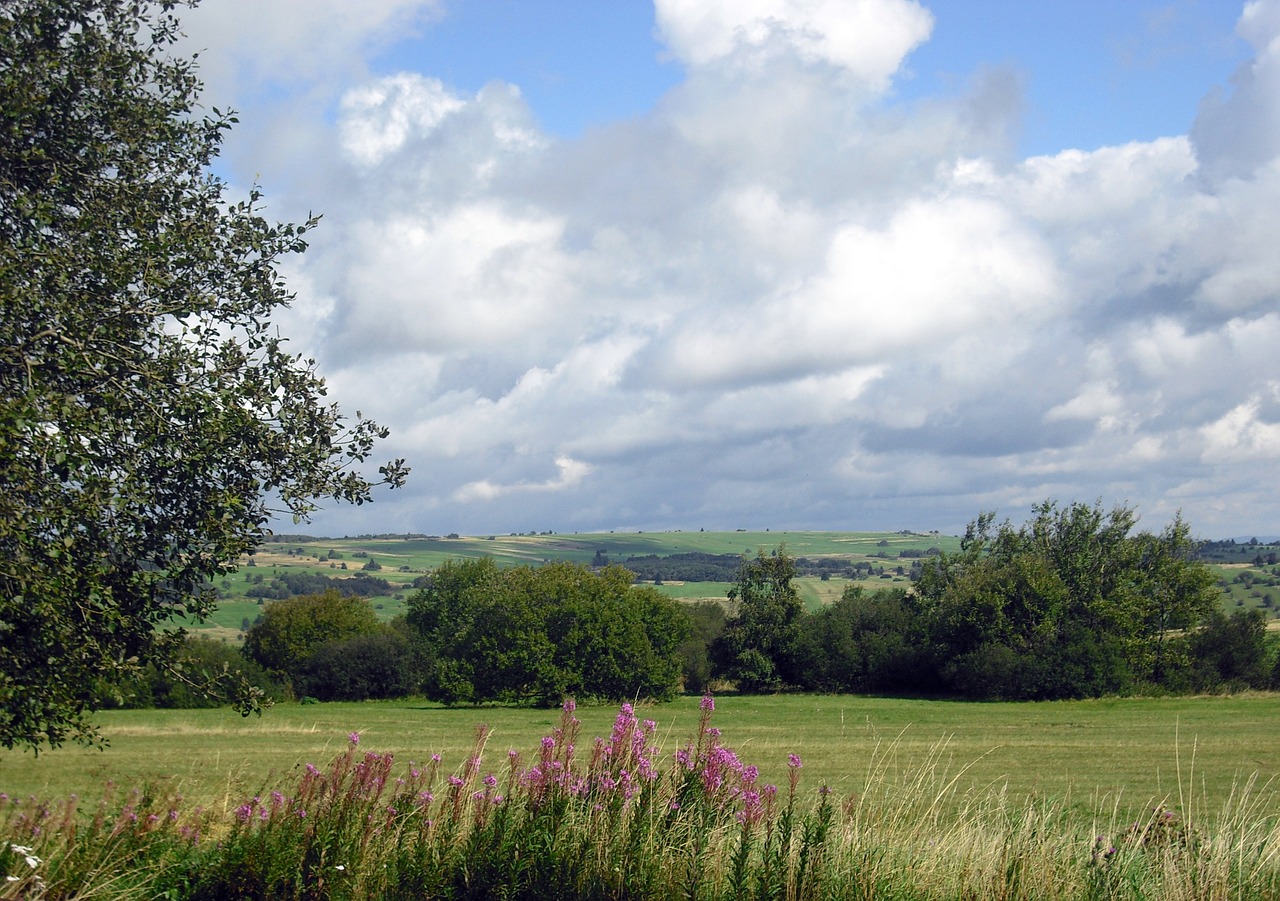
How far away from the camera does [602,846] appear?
7.29m

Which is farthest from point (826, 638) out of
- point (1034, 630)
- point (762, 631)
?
point (1034, 630)

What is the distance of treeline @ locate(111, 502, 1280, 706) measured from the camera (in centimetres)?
6819

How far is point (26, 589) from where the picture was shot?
24.1 feet

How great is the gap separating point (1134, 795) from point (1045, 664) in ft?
154

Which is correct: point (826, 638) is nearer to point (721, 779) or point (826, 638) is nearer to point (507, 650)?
point (507, 650)

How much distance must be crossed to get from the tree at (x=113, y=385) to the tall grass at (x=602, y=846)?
143 cm

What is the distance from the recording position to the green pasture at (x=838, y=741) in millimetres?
24891

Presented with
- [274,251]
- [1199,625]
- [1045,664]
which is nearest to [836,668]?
[1045,664]

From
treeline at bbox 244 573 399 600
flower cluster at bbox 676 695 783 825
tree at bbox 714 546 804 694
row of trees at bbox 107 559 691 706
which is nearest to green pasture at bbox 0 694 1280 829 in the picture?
row of trees at bbox 107 559 691 706

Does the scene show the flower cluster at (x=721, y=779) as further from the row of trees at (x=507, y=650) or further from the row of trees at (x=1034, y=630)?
the row of trees at (x=1034, y=630)

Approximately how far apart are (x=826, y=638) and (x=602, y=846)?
7573 cm

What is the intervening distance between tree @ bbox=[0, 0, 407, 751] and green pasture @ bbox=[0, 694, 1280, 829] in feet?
6.93

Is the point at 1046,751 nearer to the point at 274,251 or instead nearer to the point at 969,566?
the point at 274,251

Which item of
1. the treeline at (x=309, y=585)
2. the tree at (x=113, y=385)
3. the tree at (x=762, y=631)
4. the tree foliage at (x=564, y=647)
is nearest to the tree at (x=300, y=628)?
the tree foliage at (x=564, y=647)
